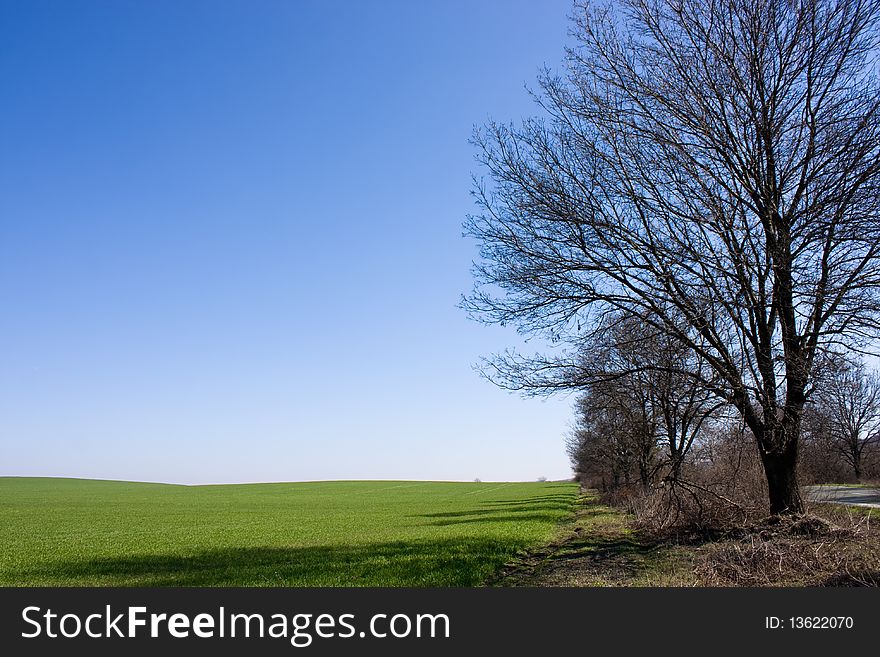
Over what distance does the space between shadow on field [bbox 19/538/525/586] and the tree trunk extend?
19.7ft

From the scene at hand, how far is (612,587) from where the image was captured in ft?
27.8

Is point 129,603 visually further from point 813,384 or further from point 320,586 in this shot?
point 813,384

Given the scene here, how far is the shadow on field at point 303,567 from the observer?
11062 millimetres

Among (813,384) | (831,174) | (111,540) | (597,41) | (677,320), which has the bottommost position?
(111,540)

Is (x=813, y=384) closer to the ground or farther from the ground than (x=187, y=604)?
farther from the ground

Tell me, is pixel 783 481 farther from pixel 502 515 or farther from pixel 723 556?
pixel 502 515

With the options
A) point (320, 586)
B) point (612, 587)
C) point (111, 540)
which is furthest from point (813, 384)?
point (111, 540)

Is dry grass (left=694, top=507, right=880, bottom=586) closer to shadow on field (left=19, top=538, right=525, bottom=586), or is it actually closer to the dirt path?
the dirt path

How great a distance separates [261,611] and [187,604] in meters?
1.03

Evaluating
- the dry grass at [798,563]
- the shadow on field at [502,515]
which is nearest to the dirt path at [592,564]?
the dry grass at [798,563]

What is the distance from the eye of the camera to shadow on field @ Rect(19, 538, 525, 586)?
11062mm

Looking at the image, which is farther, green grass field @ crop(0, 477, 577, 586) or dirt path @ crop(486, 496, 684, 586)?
green grass field @ crop(0, 477, 577, 586)

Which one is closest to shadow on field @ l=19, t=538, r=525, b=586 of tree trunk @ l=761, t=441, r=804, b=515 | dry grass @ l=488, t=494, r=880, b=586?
dry grass @ l=488, t=494, r=880, b=586

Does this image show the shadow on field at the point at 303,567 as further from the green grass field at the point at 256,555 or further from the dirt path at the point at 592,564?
the dirt path at the point at 592,564
